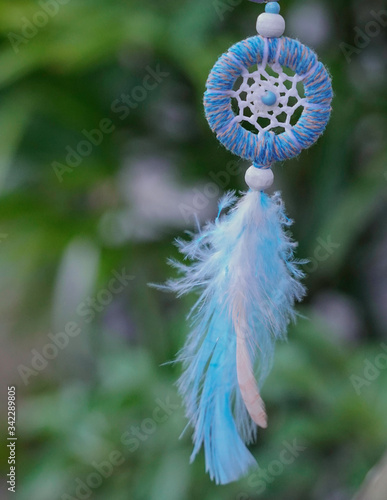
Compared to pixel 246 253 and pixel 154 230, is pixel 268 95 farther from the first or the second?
pixel 154 230

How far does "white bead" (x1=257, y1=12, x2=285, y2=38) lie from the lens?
27cm

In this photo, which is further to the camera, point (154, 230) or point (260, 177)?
point (154, 230)

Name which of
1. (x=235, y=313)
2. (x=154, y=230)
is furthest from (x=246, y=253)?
(x=154, y=230)

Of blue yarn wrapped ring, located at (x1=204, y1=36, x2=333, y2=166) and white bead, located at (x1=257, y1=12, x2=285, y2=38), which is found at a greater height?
white bead, located at (x1=257, y1=12, x2=285, y2=38)

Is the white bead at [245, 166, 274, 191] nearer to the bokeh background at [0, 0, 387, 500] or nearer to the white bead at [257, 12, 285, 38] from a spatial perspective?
the white bead at [257, 12, 285, 38]

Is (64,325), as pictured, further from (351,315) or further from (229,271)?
(229,271)

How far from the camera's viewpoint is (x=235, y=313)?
0.32m

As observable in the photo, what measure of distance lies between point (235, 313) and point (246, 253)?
0.03m

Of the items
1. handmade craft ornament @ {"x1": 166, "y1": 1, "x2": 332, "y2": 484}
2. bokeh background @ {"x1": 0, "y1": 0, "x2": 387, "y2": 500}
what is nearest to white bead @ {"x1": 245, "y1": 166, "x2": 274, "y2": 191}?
handmade craft ornament @ {"x1": 166, "y1": 1, "x2": 332, "y2": 484}

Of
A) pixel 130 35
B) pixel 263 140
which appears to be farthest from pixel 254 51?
pixel 130 35

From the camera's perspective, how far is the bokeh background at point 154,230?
0.72 metres

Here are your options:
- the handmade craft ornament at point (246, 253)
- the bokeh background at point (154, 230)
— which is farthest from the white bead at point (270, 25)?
the bokeh background at point (154, 230)

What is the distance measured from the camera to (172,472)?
0.73m

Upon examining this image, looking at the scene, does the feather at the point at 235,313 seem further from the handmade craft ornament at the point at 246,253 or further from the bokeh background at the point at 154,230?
the bokeh background at the point at 154,230
